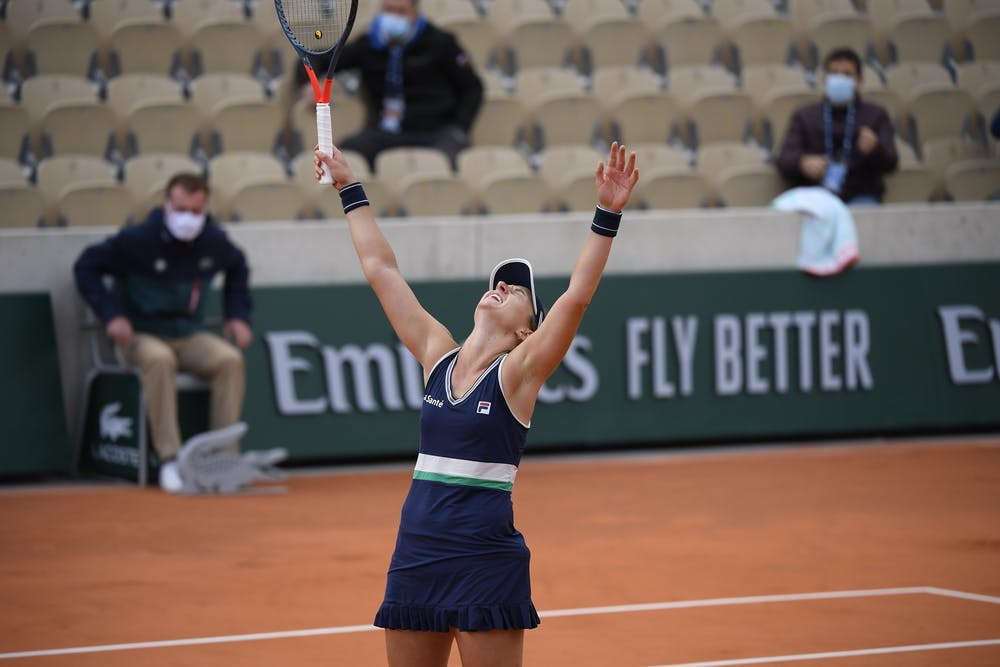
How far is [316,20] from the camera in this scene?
584cm

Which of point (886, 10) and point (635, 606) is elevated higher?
point (886, 10)

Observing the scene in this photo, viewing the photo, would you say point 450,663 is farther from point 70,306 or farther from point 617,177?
point 70,306

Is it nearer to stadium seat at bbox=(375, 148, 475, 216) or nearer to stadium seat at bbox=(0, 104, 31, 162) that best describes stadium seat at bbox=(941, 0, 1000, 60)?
stadium seat at bbox=(375, 148, 475, 216)

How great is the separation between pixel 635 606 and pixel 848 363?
607cm

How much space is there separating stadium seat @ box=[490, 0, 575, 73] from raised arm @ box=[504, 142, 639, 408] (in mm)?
10331

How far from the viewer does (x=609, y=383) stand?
12.2 m

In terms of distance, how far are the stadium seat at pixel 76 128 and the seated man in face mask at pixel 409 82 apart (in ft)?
6.25

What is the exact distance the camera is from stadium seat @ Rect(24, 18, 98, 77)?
520 inches

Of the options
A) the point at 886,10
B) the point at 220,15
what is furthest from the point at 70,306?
the point at 886,10

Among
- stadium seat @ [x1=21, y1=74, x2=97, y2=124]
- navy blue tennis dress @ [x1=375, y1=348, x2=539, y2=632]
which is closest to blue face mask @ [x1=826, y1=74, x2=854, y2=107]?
stadium seat @ [x1=21, y1=74, x2=97, y2=124]

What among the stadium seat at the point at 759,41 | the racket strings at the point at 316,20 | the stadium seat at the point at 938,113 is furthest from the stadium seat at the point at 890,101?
the racket strings at the point at 316,20

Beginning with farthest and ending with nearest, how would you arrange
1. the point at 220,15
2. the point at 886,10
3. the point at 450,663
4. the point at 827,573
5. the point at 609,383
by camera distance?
the point at 886,10 < the point at 220,15 < the point at 609,383 < the point at 827,573 < the point at 450,663

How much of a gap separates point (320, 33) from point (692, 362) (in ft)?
24.3

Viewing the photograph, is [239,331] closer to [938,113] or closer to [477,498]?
[477,498]
